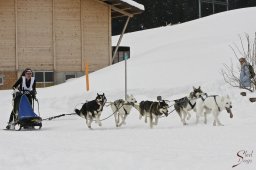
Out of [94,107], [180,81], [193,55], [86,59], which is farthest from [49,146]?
[86,59]

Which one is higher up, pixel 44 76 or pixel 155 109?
pixel 44 76

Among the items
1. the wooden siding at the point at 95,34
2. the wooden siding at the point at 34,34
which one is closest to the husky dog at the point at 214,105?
the wooden siding at the point at 34,34

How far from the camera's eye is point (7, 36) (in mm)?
25578

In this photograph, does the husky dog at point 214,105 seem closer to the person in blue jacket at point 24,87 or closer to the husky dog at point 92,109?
the husky dog at point 92,109

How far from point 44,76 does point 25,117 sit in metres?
13.2

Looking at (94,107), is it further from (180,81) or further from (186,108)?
(180,81)

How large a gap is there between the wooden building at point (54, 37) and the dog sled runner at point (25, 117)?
12262mm

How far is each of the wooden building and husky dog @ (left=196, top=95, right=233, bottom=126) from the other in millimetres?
13884

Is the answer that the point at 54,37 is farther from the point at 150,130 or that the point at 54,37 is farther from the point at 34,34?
the point at 150,130

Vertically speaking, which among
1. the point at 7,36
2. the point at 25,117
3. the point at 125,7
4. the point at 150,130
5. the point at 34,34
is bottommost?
the point at 150,130

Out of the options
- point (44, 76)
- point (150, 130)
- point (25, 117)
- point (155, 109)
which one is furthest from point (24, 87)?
point (44, 76)

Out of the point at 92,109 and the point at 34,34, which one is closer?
the point at 92,109

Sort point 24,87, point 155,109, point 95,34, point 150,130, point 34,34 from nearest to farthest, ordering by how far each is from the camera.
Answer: point 150,130 < point 155,109 < point 24,87 < point 34,34 < point 95,34

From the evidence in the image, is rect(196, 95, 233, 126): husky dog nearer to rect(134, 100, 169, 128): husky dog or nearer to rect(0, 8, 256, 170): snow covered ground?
rect(0, 8, 256, 170): snow covered ground
